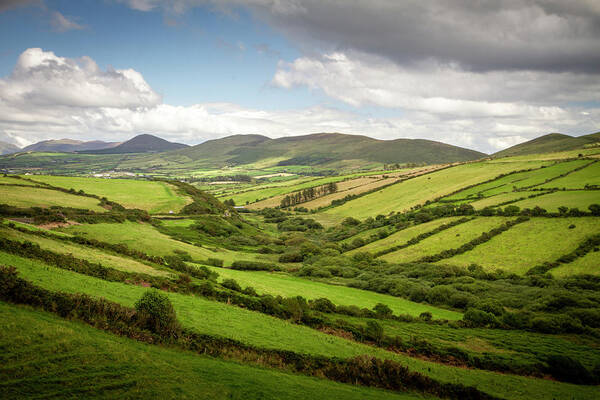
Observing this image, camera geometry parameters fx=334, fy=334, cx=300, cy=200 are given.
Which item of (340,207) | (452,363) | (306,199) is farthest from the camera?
(306,199)

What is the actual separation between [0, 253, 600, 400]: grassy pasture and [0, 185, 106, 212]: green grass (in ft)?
180

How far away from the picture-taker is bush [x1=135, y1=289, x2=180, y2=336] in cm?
2195

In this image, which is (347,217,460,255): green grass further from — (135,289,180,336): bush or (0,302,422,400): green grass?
(135,289,180,336): bush

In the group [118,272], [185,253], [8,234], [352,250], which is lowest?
[352,250]

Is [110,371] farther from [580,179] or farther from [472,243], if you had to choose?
[580,179]

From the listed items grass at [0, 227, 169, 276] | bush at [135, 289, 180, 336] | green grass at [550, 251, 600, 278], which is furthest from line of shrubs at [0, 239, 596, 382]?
green grass at [550, 251, 600, 278]

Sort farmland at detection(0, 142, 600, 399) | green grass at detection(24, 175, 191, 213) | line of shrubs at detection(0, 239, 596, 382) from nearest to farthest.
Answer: farmland at detection(0, 142, 600, 399) < line of shrubs at detection(0, 239, 596, 382) < green grass at detection(24, 175, 191, 213)

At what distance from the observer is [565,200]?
87688 mm

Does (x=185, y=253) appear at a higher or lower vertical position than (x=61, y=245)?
lower

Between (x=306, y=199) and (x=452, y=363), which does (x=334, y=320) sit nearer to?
(x=452, y=363)

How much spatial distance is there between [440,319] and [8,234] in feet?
162

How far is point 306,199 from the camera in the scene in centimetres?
19238

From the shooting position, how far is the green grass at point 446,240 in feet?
263

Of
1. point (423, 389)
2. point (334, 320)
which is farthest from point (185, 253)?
point (423, 389)
